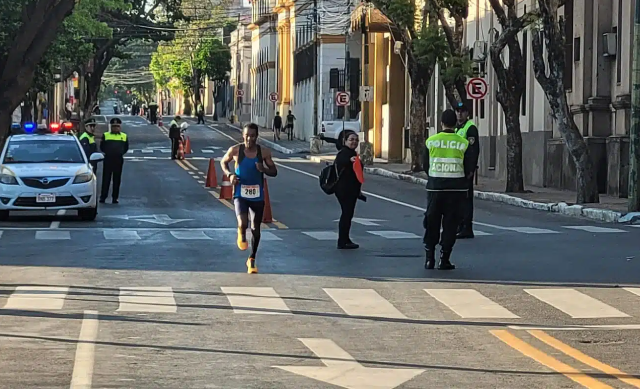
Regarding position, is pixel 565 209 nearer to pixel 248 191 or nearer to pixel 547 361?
pixel 248 191

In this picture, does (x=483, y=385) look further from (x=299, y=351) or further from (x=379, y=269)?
(x=379, y=269)

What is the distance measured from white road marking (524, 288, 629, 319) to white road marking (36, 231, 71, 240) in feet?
A: 30.2

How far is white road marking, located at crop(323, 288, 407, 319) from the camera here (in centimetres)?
1253

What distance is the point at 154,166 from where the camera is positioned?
49.4 m

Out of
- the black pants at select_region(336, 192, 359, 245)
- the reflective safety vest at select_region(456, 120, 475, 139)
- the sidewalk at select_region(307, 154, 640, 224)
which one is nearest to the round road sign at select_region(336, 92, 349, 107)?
the sidewalk at select_region(307, 154, 640, 224)

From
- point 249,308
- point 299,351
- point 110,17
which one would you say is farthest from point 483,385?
point 110,17

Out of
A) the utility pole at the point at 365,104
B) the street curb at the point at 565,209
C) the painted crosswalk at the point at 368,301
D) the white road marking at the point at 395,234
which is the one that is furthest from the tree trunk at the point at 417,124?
the painted crosswalk at the point at 368,301

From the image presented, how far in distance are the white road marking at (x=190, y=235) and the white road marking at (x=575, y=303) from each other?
789 cm

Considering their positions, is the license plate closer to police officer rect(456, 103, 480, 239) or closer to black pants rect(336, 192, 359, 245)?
black pants rect(336, 192, 359, 245)

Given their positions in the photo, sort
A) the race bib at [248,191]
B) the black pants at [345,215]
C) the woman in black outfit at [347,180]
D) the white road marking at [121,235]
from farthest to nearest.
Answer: the white road marking at [121,235]
the woman in black outfit at [347,180]
the black pants at [345,215]
the race bib at [248,191]

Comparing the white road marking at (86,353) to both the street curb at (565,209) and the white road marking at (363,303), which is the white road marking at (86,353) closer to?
the white road marking at (363,303)

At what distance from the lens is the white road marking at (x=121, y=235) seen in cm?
2088

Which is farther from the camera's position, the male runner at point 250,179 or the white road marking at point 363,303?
the male runner at point 250,179

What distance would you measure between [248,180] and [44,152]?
10.8 meters
